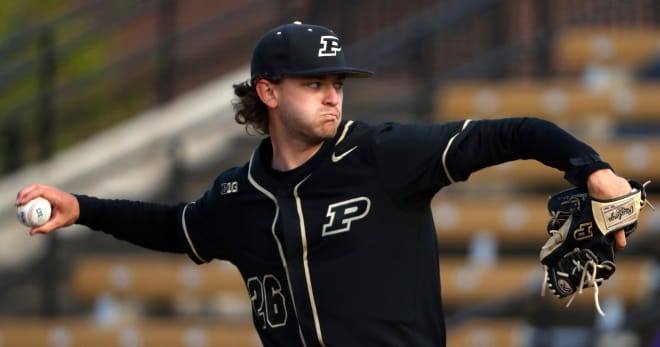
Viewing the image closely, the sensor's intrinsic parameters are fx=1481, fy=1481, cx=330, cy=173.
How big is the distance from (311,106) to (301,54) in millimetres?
157

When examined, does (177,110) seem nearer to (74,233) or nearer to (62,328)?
(74,233)

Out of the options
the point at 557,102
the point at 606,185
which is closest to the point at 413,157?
the point at 606,185

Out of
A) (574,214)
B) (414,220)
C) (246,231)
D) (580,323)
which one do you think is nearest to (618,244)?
(574,214)

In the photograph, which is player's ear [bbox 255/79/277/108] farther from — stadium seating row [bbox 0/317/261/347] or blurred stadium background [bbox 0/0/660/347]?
stadium seating row [bbox 0/317/261/347]

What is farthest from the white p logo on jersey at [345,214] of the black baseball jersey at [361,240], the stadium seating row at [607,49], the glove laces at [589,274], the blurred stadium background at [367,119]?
the stadium seating row at [607,49]

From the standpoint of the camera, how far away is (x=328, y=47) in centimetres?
436

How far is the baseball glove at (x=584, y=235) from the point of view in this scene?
151 inches

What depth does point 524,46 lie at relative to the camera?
35.7ft

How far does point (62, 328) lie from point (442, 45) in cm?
372

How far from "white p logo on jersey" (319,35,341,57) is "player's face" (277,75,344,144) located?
2.9 inches

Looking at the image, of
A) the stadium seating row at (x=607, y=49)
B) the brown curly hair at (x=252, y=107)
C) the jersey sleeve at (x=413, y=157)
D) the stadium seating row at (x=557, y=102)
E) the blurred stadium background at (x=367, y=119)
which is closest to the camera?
the jersey sleeve at (x=413, y=157)

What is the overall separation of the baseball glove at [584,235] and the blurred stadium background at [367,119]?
4010 mm

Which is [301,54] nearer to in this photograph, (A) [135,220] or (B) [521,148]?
(B) [521,148]

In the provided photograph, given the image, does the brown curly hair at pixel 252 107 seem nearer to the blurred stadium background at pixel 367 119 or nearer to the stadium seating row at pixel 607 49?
the blurred stadium background at pixel 367 119
